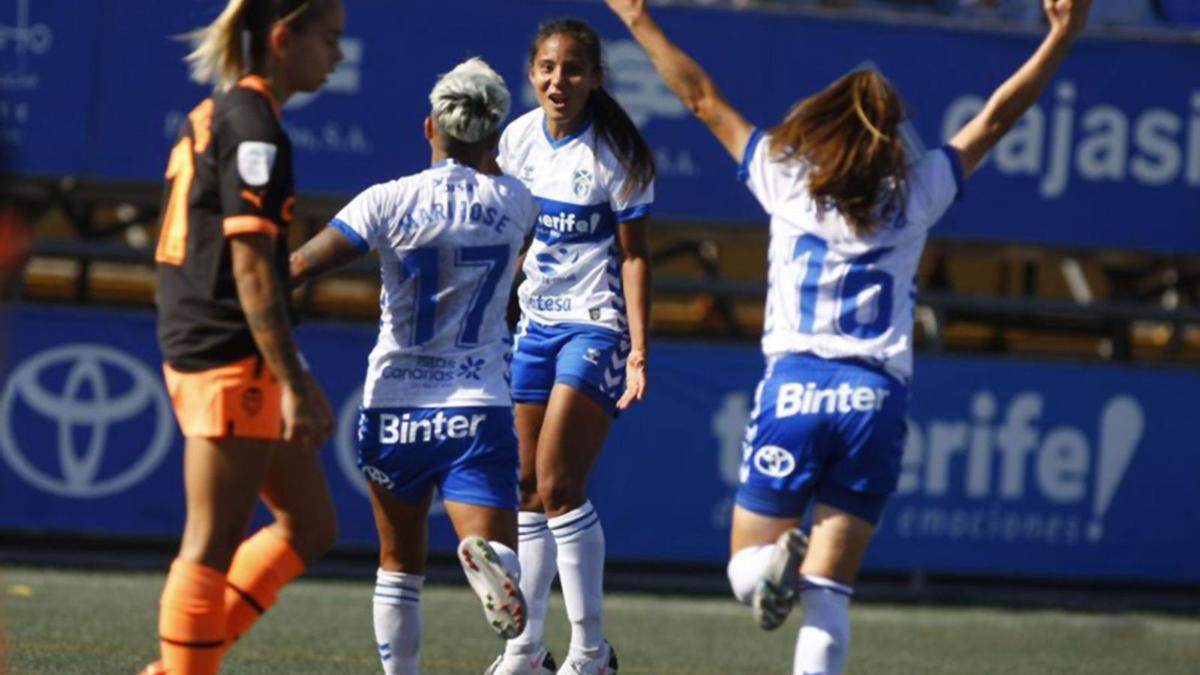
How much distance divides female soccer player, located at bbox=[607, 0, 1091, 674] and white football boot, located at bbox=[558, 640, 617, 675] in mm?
1748

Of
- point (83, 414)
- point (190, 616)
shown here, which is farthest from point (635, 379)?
point (83, 414)

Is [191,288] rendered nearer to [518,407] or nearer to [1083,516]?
[518,407]

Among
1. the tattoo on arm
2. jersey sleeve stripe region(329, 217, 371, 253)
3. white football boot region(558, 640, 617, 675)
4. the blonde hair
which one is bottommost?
white football boot region(558, 640, 617, 675)

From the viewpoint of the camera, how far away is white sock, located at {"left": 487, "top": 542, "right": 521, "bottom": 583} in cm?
648

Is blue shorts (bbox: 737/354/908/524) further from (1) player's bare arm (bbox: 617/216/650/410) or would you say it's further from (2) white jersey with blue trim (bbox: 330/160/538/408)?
(1) player's bare arm (bbox: 617/216/650/410)

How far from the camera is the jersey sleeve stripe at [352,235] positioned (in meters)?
6.62

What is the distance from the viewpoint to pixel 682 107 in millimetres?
12352

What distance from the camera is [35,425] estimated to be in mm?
11484

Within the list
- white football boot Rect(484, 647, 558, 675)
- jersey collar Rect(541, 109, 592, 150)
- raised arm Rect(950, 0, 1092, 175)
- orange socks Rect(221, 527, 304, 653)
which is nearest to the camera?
orange socks Rect(221, 527, 304, 653)

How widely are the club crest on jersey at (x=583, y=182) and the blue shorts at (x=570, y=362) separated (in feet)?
1.53

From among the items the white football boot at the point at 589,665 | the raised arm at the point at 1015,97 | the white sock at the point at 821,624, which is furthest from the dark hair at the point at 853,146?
the white football boot at the point at 589,665

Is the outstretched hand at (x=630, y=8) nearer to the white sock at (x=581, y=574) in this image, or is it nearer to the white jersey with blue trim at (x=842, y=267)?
the white jersey with blue trim at (x=842, y=267)

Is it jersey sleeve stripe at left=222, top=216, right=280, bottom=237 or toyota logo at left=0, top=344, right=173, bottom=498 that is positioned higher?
jersey sleeve stripe at left=222, top=216, right=280, bottom=237

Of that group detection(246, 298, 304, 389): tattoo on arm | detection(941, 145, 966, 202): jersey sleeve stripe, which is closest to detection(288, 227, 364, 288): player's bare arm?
detection(246, 298, 304, 389): tattoo on arm
